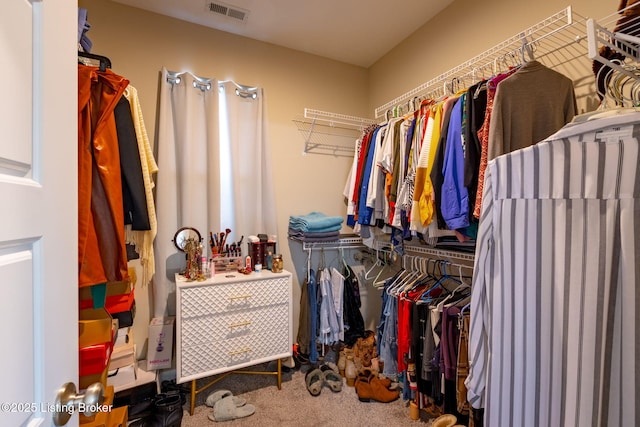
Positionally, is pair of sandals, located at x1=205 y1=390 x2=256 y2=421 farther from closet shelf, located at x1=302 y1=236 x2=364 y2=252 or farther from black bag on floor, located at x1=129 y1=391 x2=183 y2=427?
closet shelf, located at x1=302 y1=236 x2=364 y2=252

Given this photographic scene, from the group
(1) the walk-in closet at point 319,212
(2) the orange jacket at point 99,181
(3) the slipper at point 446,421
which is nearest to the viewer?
(1) the walk-in closet at point 319,212

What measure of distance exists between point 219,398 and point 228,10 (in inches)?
104

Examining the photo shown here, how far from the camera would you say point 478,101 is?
135 cm

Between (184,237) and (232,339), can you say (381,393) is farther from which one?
(184,237)

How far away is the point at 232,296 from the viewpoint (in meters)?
1.81

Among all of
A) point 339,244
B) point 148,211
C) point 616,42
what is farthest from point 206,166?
point 616,42

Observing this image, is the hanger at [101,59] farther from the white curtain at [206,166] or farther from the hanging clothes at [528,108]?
the hanging clothes at [528,108]

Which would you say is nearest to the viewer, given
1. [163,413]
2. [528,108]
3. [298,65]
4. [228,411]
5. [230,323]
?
[528,108]

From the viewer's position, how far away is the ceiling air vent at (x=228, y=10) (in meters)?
1.92

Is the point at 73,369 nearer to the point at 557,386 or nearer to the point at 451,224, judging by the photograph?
the point at 557,386

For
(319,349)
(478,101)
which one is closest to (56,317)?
(478,101)

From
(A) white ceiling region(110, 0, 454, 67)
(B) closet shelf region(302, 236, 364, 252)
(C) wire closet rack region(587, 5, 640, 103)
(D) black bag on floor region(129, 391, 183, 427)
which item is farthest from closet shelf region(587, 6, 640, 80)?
(D) black bag on floor region(129, 391, 183, 427)

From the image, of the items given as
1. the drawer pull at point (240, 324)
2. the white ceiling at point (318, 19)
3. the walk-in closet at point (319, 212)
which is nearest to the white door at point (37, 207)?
the walk-in closet at point (319, 212)

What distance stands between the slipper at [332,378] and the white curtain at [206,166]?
1135 mm
